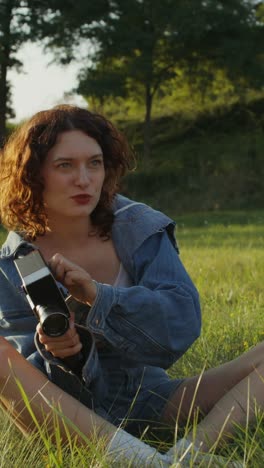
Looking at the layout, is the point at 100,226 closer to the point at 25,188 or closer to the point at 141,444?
the point at 25,188

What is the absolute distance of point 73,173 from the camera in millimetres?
2648

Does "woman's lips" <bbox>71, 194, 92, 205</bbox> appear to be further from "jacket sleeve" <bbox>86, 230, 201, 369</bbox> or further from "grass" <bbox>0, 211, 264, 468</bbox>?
"grass" <bbox>0, 211, 264, 468</bbox>

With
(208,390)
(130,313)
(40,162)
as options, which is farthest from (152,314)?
(40,162)

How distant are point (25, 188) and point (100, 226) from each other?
0.26m

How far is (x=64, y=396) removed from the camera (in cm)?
240

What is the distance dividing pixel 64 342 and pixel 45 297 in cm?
16

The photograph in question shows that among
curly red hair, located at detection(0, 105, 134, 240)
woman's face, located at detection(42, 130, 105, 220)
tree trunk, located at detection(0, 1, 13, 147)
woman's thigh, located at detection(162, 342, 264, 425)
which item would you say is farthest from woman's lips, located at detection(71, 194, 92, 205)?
tree trunk, located at detection(0, 1, 13, 147)

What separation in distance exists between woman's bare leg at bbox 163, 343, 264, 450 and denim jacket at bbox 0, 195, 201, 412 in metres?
0.14

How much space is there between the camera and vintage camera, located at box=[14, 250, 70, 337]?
227 cm

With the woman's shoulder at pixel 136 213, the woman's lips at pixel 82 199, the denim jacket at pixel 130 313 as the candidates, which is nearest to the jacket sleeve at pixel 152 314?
the denim jacket at pixel 130 313

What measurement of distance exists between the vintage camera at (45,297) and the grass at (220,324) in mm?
286

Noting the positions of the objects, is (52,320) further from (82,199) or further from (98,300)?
(82,199)

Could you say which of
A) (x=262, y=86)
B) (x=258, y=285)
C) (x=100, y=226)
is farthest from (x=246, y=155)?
(x=100, y=226)

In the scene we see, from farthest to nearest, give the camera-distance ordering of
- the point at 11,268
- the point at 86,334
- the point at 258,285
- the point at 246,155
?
the point at 246,155 < the point at 258,285 < the point at 11,268 < the point at 86,334
